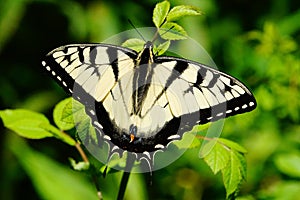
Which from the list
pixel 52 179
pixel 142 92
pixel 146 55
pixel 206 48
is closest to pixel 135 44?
pixel 146 55

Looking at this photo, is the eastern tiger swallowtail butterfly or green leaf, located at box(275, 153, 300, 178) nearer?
the eastern tiger swallowtail butterfly

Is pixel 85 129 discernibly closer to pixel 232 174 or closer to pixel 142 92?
pixel 142 92

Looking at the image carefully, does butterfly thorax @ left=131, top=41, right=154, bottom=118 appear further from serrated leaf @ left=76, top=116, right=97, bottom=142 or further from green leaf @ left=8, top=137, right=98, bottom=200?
green leaf @ left=8, top=137, right=98, bottom=200

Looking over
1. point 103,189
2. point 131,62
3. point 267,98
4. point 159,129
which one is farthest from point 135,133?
point 103,189

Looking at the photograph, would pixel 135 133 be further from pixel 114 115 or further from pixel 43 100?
pixel 43 100

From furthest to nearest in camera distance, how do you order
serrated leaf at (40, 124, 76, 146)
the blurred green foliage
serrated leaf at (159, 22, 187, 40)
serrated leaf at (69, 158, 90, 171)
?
the blurred green foliage → serrated leaf at (40, 124, 76, 146) → serrated leaf at (69, 158, 90, 171) → serrated leaf at (159, 22, 187, 40)

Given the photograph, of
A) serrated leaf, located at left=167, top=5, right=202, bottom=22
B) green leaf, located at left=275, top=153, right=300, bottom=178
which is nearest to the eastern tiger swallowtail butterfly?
serrated leaf, located at left=167, top=5, right=202, bottom=22
